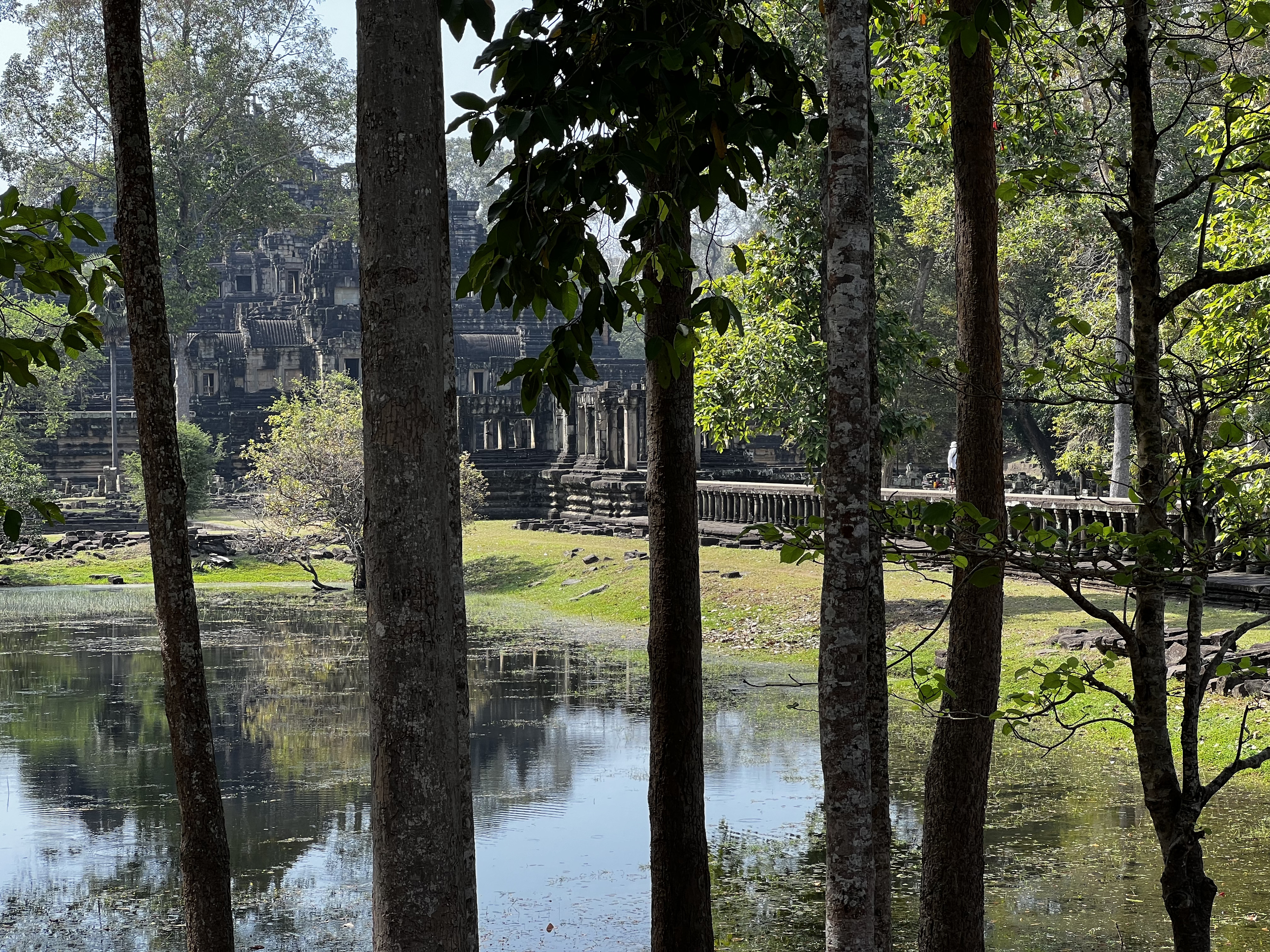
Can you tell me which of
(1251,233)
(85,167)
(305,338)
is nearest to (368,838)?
(1251,233)

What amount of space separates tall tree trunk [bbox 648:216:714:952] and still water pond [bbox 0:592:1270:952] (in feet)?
5.94

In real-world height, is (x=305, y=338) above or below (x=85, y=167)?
below

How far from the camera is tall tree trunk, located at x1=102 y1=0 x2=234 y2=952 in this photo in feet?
16.6

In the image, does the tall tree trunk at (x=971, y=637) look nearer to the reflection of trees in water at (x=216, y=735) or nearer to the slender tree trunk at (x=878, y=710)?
the slender tree trunk at (x=878, y=710)

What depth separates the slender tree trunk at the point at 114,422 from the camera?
45.1 metres

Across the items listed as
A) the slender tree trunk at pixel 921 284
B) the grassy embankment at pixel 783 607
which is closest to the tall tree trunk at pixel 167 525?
the grassy embankment at pixel 783 607

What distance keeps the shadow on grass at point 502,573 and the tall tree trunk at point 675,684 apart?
19858mm

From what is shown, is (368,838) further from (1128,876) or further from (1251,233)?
(1251,233)

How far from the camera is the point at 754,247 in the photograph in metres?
15.0

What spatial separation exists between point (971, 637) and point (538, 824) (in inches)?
203

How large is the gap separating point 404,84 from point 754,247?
1196 cm

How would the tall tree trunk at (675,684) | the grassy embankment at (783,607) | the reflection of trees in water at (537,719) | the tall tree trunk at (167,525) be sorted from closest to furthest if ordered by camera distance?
1. the tall tree trunk at (167,525)
2. the tall tree trunk at (675,684)
3. the reflection of trees in water at (537,719)
4. the grassy embankment at (783,607)

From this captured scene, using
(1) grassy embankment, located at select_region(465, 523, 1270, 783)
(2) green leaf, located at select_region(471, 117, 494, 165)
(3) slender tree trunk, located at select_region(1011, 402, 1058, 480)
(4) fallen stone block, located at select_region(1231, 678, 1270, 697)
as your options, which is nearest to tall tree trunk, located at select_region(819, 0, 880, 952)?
(2) green leaf, located at select_region(471, 117, 494, 165)

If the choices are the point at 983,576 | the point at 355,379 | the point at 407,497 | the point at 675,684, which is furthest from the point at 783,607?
the point at 355,379
